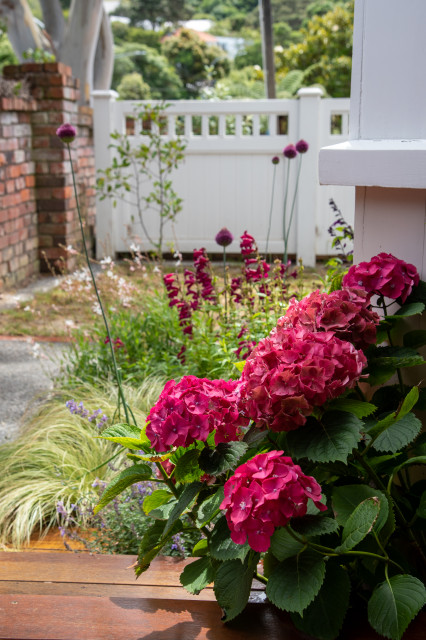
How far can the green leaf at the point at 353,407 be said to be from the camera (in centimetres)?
118

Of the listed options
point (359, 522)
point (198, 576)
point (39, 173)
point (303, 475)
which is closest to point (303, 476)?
point (303, 475)

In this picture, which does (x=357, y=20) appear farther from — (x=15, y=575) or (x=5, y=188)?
(x=5, y=188)

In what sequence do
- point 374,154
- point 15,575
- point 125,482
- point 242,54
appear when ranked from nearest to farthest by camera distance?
point 125,482, point 374,154, point 15,575, point 242,54

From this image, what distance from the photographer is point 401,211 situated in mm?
1529

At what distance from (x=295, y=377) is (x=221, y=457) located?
0.18 metres

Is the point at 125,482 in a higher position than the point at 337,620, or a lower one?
higher

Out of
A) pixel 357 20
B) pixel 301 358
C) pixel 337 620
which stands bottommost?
pixel 337 620

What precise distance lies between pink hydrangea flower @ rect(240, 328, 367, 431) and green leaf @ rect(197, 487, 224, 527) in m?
0.14

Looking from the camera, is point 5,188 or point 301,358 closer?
point 301,358

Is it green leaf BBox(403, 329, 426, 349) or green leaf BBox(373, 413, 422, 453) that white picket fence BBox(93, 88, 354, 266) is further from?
green leaf BBox(373, 413, 422, 453)

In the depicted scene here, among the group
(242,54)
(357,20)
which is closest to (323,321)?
(357,20)

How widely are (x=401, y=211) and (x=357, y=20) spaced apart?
0.43m

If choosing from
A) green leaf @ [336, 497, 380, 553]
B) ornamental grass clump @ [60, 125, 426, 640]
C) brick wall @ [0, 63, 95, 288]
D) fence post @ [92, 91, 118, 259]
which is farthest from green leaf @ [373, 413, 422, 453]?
fence post @ [92, 91, 118, 259]

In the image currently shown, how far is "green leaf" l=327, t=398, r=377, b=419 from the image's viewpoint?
1182mm
